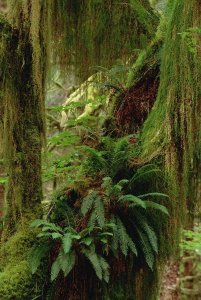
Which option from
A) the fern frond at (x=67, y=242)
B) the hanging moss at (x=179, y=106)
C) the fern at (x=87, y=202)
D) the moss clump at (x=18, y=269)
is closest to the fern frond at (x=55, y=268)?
the fern frond at (x=67, y=242)

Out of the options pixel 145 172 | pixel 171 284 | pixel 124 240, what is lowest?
pixel 171 284

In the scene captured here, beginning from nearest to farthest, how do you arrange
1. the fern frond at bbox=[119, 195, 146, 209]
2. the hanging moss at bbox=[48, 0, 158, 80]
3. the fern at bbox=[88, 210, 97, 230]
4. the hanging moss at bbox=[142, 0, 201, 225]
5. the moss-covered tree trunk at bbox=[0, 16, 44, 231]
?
1. the fern frond at bbox=[119, 195, 146, 209]
2. the fern at bbox=[88, 210, 97, 230]
3. the hanging moss at bbox=[142, 0, 201, 225]
4. the moss-covered tree trunk at bbox=[0, 16, 44, 231]
5. the hanging moss at bbox=[48, 0, 158, 80]

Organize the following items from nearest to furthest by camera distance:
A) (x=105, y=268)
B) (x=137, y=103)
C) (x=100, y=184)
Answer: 1. (x=105, y=268)
2. (x=100, y=184)
3. (x=137, y=103)

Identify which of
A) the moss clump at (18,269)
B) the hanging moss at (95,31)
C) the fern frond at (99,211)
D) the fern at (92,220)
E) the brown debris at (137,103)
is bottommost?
the moss clump at (18,269)

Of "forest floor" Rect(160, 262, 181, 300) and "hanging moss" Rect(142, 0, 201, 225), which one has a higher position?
"hanging moss" Rect(142, 0, 201, 225)

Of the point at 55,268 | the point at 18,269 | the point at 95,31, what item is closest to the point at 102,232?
the point at 55,268

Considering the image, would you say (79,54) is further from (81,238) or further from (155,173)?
(81,238)

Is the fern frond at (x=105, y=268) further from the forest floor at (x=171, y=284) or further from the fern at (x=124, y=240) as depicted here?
the forest floor at (x=171, y=284)

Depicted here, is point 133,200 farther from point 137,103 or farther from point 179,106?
point 137,103

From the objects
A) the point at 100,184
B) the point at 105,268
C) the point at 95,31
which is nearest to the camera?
the point at 105,268

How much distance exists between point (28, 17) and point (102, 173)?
1.76 meters

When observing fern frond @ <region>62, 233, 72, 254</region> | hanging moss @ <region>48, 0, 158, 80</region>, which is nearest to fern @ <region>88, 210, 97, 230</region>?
fern frond @ <region>62, 233, 72, 254</region>

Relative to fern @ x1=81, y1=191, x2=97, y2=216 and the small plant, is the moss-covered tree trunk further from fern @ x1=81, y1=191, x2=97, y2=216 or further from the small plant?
fern @ x1=81, y1=191, x2=97, y2=216

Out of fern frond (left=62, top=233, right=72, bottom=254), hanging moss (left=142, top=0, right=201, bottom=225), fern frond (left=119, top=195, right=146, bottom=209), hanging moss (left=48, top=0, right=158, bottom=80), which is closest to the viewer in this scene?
fern frond (left=62, top=233, right=72, bottom=254)
